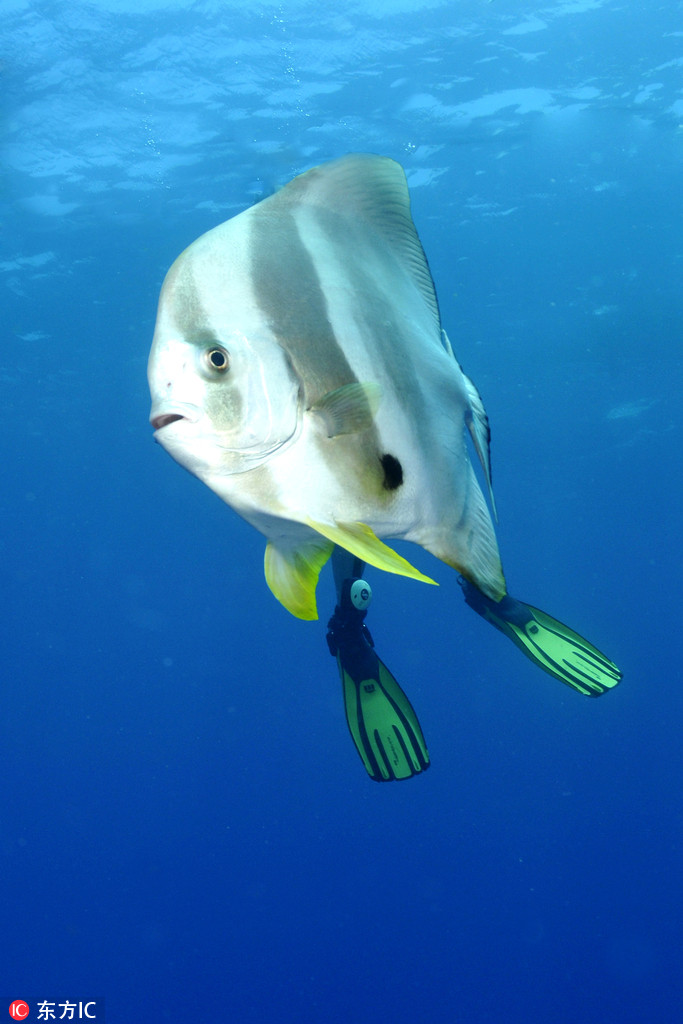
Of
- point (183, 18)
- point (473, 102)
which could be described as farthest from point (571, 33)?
point (183, 18)

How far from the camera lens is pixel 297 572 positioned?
1825 millimetres

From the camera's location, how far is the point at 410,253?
200 centimetres

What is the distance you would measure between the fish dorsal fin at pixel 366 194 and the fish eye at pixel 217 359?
1.92ft

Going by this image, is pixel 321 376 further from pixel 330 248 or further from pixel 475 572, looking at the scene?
pixel 475 572

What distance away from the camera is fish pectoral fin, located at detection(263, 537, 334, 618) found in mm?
1765

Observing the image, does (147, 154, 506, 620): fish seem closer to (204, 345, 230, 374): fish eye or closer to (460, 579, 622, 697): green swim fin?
(204, 345, 230, 374): fish eye

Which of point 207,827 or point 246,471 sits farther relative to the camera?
point 207,827

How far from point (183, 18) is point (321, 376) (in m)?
13.1

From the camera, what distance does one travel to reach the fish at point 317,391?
1494mm

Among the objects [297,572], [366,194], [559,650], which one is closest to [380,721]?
[559,650]

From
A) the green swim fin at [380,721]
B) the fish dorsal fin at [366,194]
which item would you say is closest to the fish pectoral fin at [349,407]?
the fish dorsal fin at [366,194]

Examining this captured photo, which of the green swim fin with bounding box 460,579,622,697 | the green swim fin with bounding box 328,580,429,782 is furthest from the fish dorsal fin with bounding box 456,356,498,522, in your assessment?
the green swim fin with bounding box 328,580,429,782

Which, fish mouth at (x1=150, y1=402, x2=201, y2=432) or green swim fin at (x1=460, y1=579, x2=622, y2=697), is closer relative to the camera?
fish mouth at (x1=150, y1=402, x2=201, y2=432)

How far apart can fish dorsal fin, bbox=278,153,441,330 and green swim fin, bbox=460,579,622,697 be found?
2.55 m
